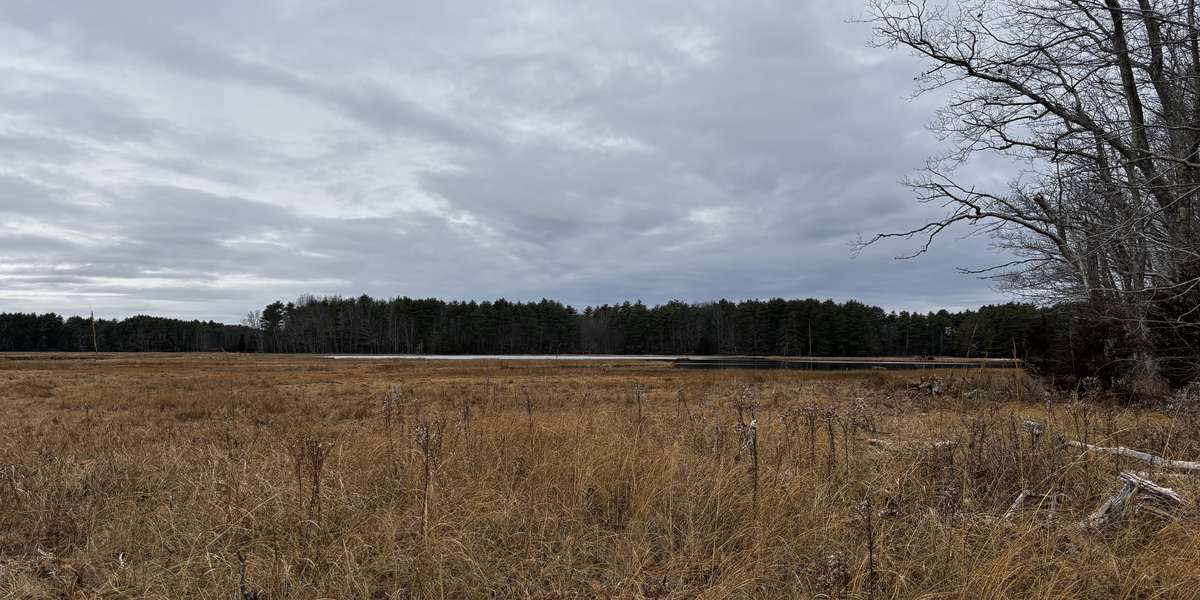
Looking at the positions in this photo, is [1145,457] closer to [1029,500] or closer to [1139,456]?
[1139,456]

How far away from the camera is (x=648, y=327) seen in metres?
106

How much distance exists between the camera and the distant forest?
9294 centimetres

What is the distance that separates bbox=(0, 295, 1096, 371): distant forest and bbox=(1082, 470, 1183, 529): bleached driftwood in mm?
85990

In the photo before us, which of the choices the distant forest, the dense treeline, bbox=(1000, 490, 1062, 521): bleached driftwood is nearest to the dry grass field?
bbox=(1000, 490, 1062, 521): bleached driftwood

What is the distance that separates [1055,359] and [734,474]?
610 inches

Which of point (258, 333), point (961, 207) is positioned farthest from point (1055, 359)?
point (258, 333)

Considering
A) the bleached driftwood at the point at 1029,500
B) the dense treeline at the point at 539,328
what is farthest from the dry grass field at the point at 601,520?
the dense treeline at the point at 539,328

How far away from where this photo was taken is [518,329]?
104m

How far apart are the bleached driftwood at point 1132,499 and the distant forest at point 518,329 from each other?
86.0m

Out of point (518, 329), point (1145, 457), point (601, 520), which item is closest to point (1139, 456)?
point (1145, 457)

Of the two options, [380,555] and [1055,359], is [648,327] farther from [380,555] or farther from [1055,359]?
[380,555]

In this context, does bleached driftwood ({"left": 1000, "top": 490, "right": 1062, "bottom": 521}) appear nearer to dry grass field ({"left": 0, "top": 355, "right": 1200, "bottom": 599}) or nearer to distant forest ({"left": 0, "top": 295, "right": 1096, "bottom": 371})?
dry grass field ({"left": 0, "top": 355, "right": 1200, "bottom": 599})

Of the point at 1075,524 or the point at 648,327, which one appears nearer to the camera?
the point at 1075,524

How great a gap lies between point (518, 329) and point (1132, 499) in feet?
334
